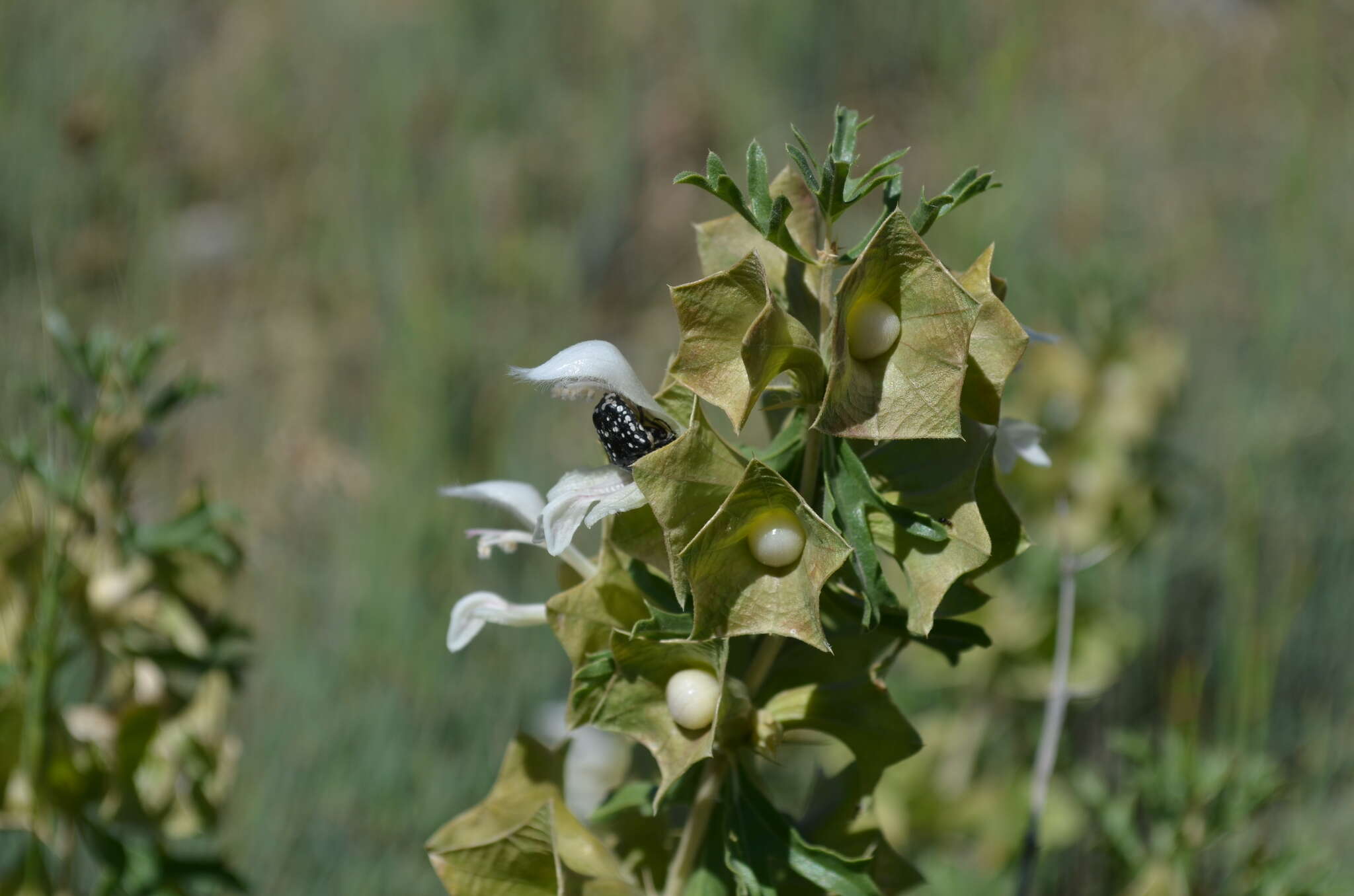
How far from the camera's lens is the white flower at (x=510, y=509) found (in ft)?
2.27

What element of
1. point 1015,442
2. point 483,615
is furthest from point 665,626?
point 1015,442

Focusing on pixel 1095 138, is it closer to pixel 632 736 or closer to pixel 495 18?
pixel 495 18

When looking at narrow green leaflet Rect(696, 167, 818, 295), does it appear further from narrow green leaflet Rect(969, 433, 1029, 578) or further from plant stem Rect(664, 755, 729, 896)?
plant stem Rect(664, 755, 729, 896)

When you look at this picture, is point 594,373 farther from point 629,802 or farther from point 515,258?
point 515,258

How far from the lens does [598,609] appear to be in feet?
2.11

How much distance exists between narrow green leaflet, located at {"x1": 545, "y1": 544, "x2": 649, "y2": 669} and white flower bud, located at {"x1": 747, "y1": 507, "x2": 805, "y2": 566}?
0.11 meters

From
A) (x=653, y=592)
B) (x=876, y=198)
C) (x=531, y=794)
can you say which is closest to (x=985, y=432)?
(x=653, y=592)

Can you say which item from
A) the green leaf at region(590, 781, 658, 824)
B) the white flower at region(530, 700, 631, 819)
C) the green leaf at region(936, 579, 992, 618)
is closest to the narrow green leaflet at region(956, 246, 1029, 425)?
the green leaf at region(936, 579, 992, 618)

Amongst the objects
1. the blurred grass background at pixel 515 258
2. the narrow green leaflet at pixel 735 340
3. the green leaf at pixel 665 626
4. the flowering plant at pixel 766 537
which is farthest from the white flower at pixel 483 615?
the blurred grass background at pixel 515 258

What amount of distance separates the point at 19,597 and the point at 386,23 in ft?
12.9

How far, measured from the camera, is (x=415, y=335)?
2584mm

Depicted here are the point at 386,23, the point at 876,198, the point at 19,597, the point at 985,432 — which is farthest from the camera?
the point at 386,23

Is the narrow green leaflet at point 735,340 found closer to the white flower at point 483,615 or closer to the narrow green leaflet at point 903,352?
the narrow green leaflet at point 903,352

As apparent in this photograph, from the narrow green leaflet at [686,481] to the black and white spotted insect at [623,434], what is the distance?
2.4 inches
